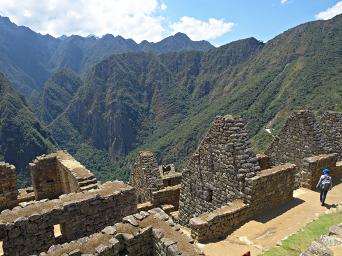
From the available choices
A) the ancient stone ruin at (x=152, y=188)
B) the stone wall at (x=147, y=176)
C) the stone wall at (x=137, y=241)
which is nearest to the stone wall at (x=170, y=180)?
the ancient stone ruin at (x=152, y=188)

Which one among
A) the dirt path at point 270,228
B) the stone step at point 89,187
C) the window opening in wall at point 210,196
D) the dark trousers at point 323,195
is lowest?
the dirt path at point 270,228

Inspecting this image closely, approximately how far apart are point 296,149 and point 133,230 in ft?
33.5

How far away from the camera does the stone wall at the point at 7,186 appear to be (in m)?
12.7

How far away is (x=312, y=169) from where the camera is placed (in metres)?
13.2

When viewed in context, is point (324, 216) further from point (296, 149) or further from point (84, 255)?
point (84, 255)

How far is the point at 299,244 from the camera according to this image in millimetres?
8398

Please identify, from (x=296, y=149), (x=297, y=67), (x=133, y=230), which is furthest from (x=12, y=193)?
(x=297, y=67)

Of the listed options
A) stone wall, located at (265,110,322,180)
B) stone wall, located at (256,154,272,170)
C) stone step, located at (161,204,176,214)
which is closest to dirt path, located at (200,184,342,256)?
stone wall, located at (265,110,322,180)

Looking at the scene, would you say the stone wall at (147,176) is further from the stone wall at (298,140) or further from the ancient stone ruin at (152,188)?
the stone wall at (298,140)

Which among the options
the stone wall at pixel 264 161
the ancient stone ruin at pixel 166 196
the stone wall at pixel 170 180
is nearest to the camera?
the ancient stone ruin at pixel 166 196

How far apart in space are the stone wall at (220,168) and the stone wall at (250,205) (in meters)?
0.33

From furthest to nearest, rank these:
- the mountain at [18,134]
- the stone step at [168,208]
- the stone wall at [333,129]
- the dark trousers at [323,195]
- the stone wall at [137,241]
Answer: the mountain at [18,134] → the stone wall at [333,129] → the stone step at [168,208] → the dark trousers at [323,195] → the stone wall at [137,241]

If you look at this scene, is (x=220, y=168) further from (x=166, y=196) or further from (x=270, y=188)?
(x=166, y=196)

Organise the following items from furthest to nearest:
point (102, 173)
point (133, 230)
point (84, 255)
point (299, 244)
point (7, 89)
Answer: point (102, 173)
point (7, 89)
point (299, 244)
point (133, 230)
point (84, 255)
